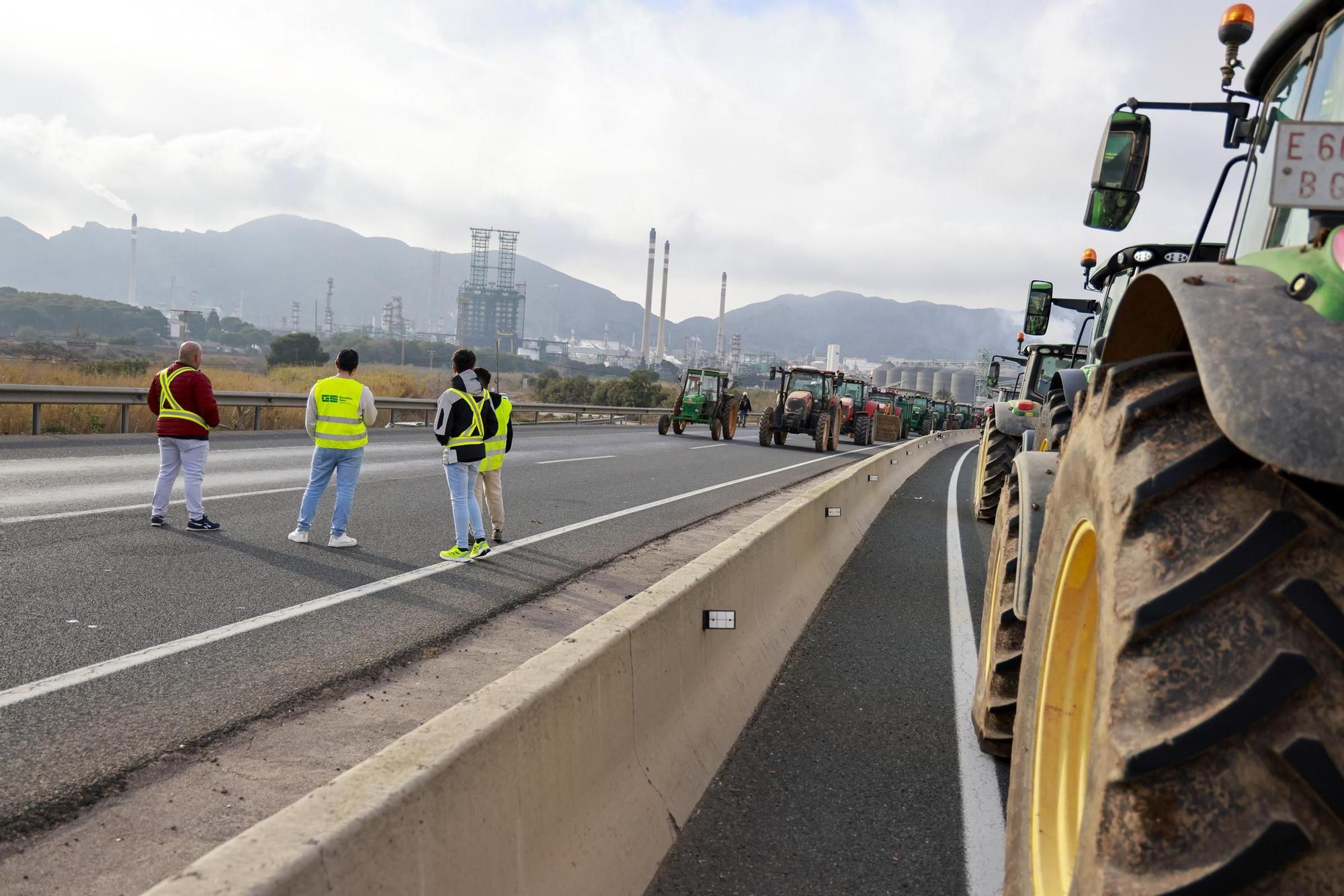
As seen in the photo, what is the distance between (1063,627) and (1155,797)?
1041 mm

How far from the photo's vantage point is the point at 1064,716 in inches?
104

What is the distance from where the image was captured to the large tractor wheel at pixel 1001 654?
13.9ft

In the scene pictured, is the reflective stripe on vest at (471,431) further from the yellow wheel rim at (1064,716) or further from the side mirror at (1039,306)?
the yellow wheel rim at (1064,716)

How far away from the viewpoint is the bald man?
977 centimetres

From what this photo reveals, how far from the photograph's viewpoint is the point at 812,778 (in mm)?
4234

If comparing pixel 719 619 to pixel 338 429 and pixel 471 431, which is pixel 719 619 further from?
pixel 338 429

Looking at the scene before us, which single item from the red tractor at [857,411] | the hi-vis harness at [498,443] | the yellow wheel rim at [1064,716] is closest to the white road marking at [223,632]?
the hi-vis harness at [498,443]

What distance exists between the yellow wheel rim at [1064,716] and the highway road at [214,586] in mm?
3325

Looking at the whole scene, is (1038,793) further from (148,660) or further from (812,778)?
(148,660)

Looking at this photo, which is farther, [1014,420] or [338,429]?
[1014,420]

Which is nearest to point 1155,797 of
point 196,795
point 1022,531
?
point 1022,531

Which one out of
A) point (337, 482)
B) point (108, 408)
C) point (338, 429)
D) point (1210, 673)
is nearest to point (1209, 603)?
point (1210, 673)

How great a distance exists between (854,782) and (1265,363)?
2796 mm

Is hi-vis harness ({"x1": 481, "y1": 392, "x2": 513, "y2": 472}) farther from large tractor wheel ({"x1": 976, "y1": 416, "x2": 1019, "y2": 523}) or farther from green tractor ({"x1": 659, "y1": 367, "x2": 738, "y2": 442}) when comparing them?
green tractor ({"x1": 659, "y1": 367, "x2": 738, "y2": 442})
